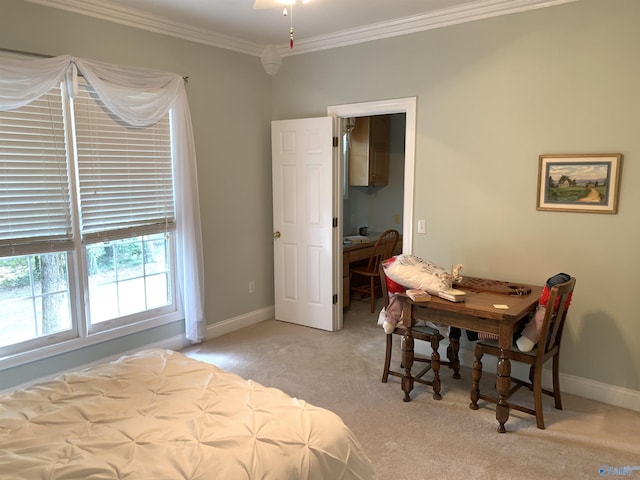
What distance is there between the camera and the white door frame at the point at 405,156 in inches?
150

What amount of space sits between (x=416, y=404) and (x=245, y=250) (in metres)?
2.28

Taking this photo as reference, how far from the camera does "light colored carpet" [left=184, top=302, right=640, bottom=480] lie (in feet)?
8.01

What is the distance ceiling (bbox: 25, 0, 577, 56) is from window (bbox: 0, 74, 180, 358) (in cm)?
70

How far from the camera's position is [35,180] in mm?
3045

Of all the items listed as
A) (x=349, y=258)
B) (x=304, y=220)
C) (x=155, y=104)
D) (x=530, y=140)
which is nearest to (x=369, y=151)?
(x=349, y=258)

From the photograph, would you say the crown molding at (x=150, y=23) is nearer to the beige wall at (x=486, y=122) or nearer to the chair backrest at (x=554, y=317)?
the beige wall at (x=486, y=122)

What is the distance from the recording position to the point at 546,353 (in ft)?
9.25

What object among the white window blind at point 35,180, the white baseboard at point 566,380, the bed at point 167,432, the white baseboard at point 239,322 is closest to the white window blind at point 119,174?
the white window blind at point 35,180

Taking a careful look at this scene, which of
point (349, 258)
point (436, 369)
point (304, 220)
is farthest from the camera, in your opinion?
point (349, 258)

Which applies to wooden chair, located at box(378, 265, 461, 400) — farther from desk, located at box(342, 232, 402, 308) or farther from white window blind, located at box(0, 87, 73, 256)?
white window blind, located at box(0, 87, 73, 256)

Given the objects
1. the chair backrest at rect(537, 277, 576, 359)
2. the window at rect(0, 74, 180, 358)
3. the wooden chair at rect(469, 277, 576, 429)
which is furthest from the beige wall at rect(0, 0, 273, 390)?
the chair backrest at rect(537, 277, 576, 359)

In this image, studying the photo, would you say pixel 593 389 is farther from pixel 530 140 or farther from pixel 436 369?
pixel 530 140

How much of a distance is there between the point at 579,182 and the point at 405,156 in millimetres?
1414

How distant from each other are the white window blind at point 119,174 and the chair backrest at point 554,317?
2879mm
